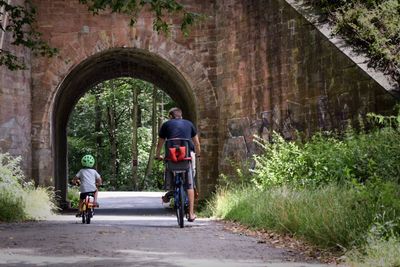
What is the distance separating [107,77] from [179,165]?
13.8 meters

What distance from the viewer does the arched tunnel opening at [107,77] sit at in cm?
1856

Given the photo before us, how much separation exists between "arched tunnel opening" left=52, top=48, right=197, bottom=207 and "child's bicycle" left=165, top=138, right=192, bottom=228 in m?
8.26

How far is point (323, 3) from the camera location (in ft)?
44.8

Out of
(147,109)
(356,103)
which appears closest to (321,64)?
(356,103)

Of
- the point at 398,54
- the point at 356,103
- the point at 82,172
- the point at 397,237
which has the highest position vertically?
the point at 398,54

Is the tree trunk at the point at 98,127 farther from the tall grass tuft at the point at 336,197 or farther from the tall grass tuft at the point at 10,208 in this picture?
the tall grass tuft at the point at 10,208

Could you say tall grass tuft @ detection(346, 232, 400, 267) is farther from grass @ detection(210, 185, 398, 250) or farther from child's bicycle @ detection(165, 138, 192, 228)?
child's bicycle @ detection(165, 138, 192, 228)

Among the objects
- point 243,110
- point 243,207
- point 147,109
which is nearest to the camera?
point 243,207

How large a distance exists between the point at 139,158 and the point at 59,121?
22.7 m

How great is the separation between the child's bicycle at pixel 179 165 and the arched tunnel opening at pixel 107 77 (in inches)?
325

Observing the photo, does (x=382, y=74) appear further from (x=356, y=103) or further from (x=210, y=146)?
(x=210, y=146)

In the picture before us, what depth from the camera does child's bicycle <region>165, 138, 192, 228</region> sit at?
9.82 m

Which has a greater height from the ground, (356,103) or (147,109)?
(147,109)

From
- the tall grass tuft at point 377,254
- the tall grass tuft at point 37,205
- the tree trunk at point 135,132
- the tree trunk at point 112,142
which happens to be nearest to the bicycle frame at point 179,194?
the tall grass tuft at point 37,205
